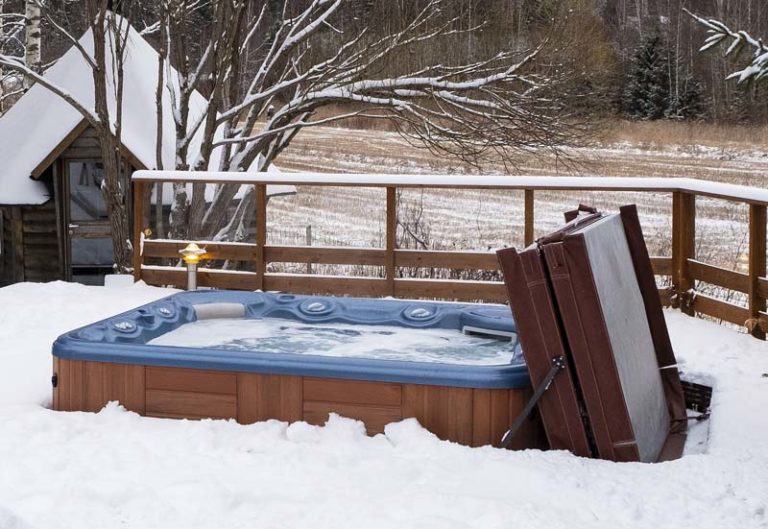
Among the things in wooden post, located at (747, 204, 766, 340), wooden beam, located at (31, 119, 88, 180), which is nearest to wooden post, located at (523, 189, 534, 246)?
wooden post, located at (747, 204, 766, 340)

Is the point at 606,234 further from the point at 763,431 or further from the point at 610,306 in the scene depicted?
the point at 763,431

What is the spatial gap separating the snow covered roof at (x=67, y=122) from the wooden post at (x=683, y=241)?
13.5ft

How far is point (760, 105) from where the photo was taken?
1919 centimetres

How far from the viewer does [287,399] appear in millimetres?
3916

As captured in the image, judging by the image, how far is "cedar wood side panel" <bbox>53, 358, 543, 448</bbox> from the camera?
12.2 feet

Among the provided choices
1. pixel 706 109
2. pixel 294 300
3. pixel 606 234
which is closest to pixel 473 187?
pixel 294 300

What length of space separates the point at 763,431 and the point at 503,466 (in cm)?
109

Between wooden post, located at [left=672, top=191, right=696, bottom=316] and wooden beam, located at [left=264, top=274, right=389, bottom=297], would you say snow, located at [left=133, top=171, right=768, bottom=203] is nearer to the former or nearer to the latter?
wooden post, located at [left=672, top=191, right=696, bottom=316]

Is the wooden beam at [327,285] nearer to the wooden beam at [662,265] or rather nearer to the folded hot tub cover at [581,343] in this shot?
the wooden beam at [662,265]

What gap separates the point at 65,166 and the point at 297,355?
7.09 metres

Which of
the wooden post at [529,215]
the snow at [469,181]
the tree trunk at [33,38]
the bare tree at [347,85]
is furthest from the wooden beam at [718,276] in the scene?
the tree trunk at [33,38]

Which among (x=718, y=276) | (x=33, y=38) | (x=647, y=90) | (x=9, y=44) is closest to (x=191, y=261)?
(x=718, y=276)

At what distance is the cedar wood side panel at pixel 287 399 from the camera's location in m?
3.72

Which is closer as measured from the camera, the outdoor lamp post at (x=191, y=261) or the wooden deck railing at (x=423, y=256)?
the wooden deck railing at (x=423, y=256)
